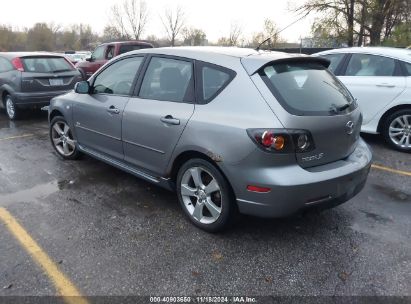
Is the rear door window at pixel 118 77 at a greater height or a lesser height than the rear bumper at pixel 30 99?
greater

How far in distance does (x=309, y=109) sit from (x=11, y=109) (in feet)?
25.9

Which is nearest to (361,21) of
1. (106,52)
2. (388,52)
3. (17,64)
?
(106,52)

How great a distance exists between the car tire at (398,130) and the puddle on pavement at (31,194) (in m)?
5.20

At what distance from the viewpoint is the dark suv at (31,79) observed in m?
8.30

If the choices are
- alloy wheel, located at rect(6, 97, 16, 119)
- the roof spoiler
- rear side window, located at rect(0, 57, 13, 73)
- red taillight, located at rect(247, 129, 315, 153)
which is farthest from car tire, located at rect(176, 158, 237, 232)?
rear side window, located at rect(0, 57, 13, 73)

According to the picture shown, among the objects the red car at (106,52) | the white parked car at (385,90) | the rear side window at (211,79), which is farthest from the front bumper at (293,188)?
the red car at (106,52)

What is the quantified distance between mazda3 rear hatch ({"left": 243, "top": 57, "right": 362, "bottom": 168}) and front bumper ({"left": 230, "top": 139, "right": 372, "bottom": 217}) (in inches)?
4.6

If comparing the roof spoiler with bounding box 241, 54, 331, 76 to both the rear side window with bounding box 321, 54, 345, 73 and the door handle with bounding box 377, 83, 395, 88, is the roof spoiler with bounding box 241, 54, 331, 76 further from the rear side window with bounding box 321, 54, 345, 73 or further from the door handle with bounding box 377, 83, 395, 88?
the rear side window with bounding box 321, 54, 345, 73

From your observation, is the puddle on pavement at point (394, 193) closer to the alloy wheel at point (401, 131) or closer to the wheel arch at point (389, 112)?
the alloy wheel at point (401, 131)

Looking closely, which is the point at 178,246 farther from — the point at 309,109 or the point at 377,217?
the point at 377,217

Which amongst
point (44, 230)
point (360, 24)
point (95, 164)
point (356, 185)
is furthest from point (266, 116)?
point (360, 24)

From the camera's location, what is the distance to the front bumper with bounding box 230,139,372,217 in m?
2.92

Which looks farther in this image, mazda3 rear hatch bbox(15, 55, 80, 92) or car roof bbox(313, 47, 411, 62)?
mazda3 rear hatch bbox(15, 55, 80, 92)

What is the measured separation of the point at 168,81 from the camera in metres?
3.82
